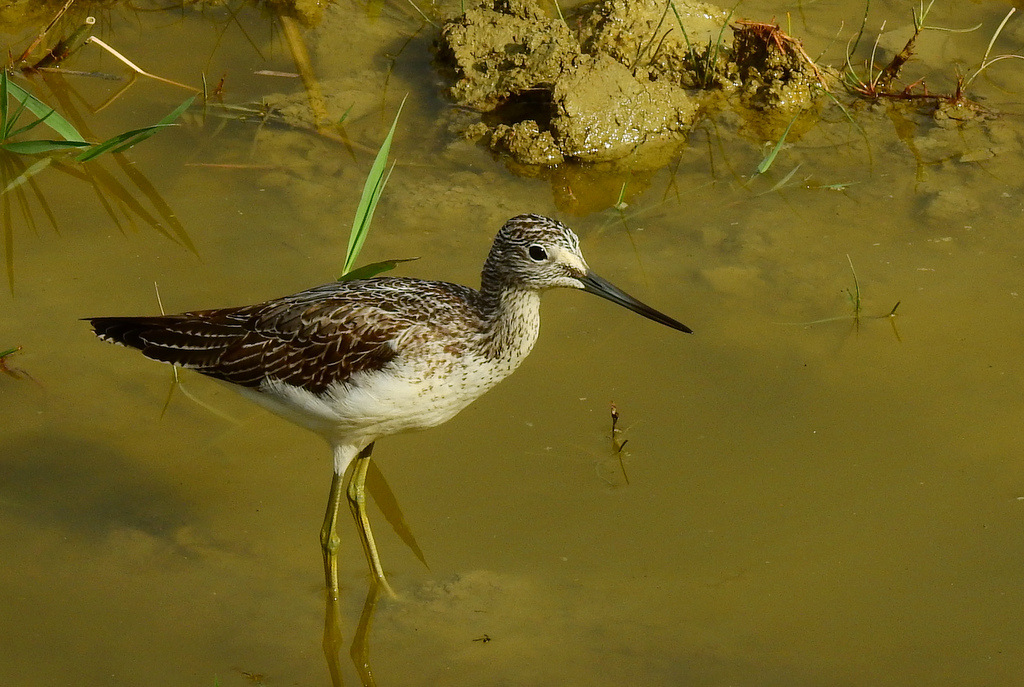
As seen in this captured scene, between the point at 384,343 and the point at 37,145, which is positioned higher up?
the point at 37,145

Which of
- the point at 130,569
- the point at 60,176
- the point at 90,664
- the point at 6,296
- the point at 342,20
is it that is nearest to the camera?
the point at 90,664

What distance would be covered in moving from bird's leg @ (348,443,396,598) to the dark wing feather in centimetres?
70

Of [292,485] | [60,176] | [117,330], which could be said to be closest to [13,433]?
[117,330]

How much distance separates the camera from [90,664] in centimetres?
503

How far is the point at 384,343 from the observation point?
5051mm

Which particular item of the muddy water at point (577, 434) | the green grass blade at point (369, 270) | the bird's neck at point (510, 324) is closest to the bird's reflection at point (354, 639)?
the muddy water at point (577, 434)

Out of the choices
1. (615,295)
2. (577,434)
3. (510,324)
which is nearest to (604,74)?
(577,434)

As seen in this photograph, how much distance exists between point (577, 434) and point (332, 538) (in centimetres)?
139

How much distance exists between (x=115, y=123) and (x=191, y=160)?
76cm

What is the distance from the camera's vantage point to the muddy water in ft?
16.9

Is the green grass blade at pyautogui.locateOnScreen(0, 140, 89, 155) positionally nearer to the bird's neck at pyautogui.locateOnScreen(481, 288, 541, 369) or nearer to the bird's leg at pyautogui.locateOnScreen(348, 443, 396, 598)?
the bird's leg at pyautogui.locateOnScreen(348, 443, 396, 598)

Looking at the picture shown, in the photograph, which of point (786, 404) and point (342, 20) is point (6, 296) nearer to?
point (342, 20)

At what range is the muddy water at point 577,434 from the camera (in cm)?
515

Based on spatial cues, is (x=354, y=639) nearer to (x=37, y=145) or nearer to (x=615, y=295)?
(x=615, y=295)
